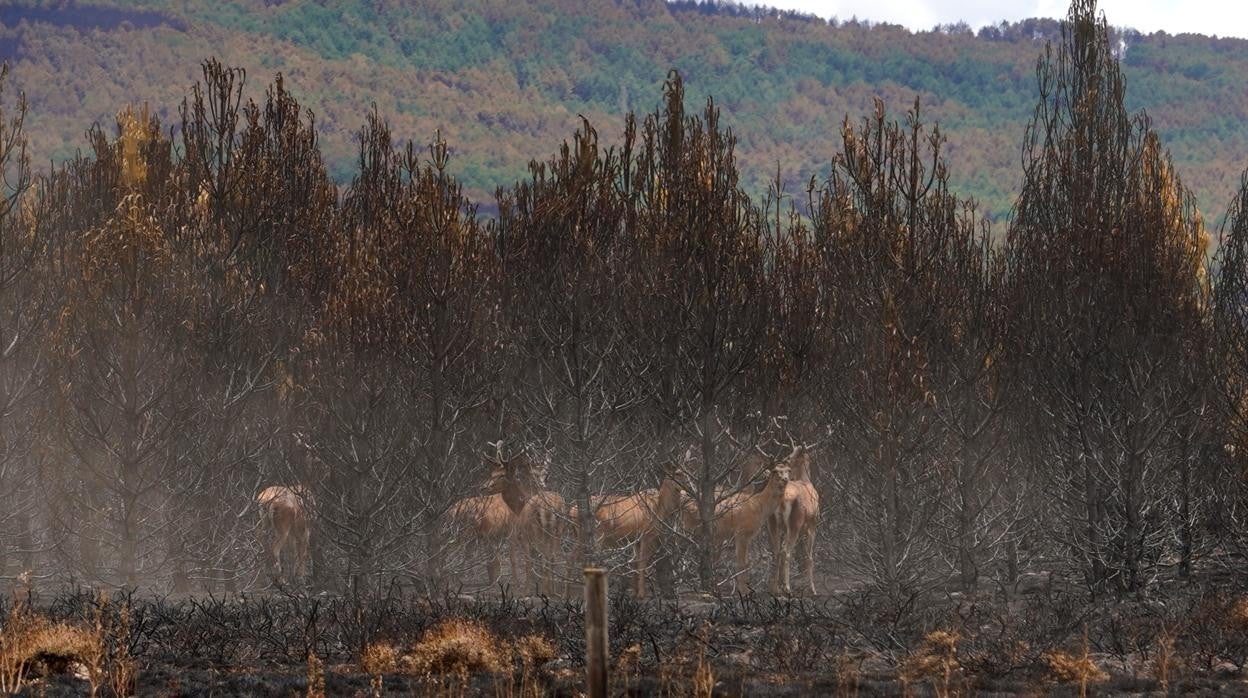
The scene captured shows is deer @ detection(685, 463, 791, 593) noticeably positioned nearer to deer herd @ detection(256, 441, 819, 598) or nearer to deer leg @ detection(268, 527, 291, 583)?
deer herd @ detection(256, 441, 819, 598)

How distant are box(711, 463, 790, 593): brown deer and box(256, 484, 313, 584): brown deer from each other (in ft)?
21.8

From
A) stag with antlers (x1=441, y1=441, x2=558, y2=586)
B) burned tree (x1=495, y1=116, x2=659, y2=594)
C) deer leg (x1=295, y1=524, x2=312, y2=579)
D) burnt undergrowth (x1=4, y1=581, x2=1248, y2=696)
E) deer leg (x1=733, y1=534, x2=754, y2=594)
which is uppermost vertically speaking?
burned tree (x1=495, y1=116, x2=659, y2=594)

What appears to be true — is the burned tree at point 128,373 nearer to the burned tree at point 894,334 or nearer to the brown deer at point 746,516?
the brown deer at point 746,516

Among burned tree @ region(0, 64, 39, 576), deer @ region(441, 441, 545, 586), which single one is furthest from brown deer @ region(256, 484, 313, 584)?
burned tree @ region(0, 64, 39, 576)

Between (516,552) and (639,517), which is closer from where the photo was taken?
(639,517)

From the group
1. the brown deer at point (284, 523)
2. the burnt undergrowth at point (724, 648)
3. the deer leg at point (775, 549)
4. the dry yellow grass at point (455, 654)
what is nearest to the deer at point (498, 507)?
the brown deer at point (284, 523)

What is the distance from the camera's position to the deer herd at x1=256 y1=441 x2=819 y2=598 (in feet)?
82.0

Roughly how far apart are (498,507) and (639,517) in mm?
2549

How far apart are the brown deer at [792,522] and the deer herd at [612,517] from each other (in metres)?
0.02

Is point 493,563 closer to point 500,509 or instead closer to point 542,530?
point 500,509

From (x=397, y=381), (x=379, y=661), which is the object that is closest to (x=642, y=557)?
(x=397, y=381)

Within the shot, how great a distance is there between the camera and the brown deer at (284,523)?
1051 inches

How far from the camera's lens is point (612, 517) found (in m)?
25.7

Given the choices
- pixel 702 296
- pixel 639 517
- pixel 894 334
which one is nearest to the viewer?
pixel 894 334
